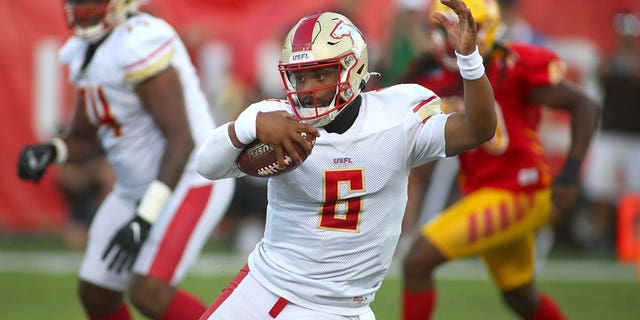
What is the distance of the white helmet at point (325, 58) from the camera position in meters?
3.94

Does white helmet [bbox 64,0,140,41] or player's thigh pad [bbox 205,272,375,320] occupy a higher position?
white helmet [bbox 64,0,140,41]

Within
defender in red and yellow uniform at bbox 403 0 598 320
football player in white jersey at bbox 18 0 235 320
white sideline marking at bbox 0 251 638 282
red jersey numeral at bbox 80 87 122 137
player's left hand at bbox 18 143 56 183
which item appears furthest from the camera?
white sideline marking at bbox 0 251 638 282

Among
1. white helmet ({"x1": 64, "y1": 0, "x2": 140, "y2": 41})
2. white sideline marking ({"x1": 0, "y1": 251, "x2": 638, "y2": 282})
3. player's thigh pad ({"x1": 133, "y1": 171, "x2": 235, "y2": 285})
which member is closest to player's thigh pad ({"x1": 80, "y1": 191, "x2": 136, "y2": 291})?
player's thigh pad ({"x1": 133, "y1": 171, "x2": 235, "y2": 285})

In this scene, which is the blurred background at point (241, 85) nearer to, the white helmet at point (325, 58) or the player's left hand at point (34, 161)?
the player's left hand at point (34, 161)

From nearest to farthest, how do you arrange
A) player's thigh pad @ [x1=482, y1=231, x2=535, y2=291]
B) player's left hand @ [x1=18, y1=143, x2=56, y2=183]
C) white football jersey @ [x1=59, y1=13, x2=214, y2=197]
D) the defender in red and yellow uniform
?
1. white football jersey @ [x1=59, y1=13, x2=214, y2=197]
2. player's left hand @ [x1=18, y1=143, x2=56, y2=183]
3. the defender in red and yellow uniform
4. player's thigh pad @ [x1=482, y1=231, x2=535, y2=291]

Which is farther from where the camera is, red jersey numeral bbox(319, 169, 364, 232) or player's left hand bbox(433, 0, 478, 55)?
red jersey numeral bbox(319, 169, 364, 232)

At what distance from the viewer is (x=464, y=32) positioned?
3.79 meters

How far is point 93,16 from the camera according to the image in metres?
5.31

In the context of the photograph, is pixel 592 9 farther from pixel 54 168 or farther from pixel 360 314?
pixel 360 314

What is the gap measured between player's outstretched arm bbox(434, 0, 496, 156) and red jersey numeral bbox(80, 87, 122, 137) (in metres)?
2.02

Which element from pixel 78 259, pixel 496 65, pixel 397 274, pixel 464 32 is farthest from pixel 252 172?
pixel 78 259

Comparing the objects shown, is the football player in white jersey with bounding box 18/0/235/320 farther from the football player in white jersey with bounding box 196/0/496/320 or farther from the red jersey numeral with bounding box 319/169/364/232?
the red jersey numeral with bounding box 319/169/364/232

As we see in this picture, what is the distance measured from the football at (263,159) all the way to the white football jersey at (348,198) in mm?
158

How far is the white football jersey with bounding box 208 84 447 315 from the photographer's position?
404 centimetres
